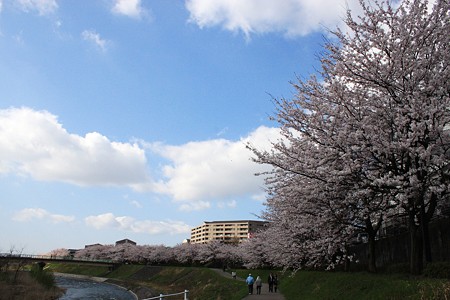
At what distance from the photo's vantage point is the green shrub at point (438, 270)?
12697mm

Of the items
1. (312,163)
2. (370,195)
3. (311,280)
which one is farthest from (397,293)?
(311,280)

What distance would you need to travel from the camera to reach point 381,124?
13.3 m

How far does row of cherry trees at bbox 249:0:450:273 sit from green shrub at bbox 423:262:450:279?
0.68 meters

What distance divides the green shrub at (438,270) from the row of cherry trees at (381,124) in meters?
0.68

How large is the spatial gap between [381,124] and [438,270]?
201 inches

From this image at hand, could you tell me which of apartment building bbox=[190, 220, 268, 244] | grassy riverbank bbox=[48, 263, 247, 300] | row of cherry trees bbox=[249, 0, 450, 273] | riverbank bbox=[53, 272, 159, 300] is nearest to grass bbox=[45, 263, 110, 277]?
grassy riverbank bbox=[48, 263, 247, 300]

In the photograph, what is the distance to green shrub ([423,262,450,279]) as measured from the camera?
12.7 metres

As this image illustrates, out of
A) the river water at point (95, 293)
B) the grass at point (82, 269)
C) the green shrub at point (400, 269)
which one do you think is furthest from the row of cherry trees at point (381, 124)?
the grass at point (82, 269)

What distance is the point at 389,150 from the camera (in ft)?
40.7

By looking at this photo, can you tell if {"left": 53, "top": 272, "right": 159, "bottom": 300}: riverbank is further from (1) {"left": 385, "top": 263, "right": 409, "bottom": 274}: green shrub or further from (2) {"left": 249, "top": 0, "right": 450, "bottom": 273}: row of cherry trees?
(2) {"left": 249, "top": 0, "right": 450, "bottom": 273}: row of cherry trees

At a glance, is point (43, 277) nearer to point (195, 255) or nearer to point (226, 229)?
point (195, 255)

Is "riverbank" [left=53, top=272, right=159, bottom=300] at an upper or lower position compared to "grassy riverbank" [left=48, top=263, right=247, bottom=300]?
lower

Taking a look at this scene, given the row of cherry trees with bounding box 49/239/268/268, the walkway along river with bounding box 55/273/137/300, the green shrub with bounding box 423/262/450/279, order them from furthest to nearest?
1. the row of cherry trees with bounding box 49/239/268/268
2. the walkway along river with bounding box 55/273/137/300
3. the green shrub with bounding box 423/262/450/279

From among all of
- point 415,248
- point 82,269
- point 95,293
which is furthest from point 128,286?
point 415,248
